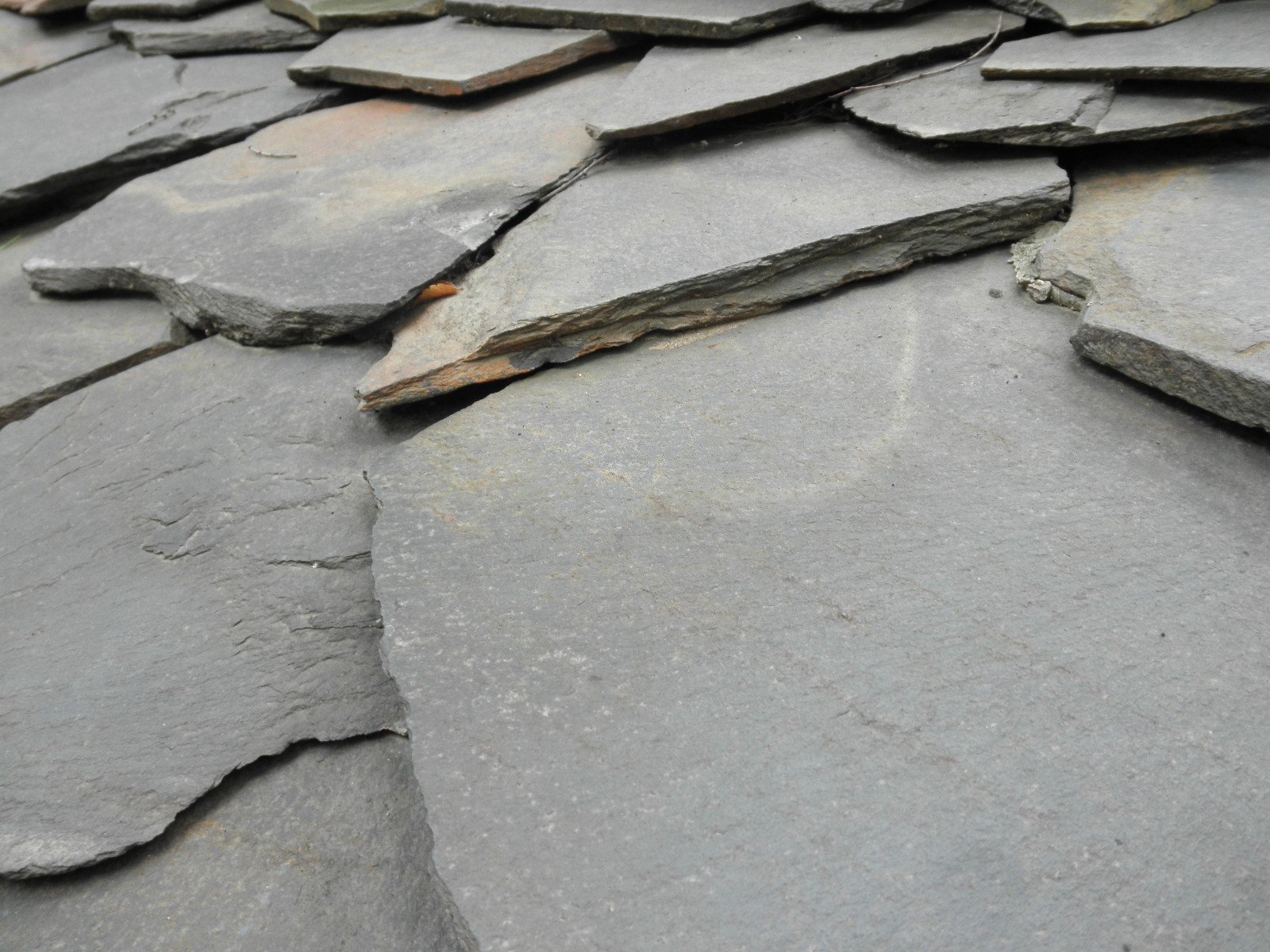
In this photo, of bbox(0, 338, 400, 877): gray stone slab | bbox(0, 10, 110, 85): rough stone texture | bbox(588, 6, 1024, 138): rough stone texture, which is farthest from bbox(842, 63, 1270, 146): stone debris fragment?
bbox(0, 10, 110, 85): rough stone texture

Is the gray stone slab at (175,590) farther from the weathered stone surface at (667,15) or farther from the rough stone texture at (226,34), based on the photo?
the rough stone texture at (226,34)

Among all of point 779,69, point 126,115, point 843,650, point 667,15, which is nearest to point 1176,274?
point 843,650

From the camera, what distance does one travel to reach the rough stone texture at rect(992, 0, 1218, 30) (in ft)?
7.22

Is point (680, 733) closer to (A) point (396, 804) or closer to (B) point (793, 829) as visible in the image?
(B) point (793, 829)

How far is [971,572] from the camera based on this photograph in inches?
58.6

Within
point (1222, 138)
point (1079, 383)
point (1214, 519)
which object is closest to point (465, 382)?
point (1079, 383)

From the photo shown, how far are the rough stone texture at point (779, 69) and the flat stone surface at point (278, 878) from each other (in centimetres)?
161

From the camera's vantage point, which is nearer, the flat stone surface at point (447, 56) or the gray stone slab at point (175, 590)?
the gray stone slab at point (175, 590)

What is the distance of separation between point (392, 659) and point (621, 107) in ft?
5.22

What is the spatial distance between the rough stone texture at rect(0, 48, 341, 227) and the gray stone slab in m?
1.20

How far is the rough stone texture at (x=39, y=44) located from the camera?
12.8ft

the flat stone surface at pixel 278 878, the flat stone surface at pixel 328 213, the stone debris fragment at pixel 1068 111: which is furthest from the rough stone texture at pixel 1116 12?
the flat stone surface at pixel 278 878

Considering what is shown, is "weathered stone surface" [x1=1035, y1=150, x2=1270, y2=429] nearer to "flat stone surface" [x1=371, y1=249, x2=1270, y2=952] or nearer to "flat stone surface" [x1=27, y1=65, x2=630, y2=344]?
"flat stone surface" [x1=371, y1=249, x2=1270, y2=952]

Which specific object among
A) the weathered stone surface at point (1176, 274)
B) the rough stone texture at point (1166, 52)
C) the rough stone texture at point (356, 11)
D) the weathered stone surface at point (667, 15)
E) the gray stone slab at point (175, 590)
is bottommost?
the gray stone slab at point (175, 590)
